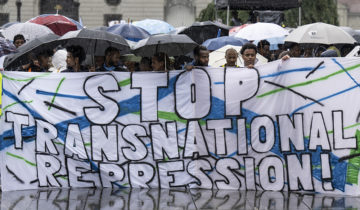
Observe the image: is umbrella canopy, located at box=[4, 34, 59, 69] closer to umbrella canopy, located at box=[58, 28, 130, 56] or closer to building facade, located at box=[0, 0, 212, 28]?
umbrella canopy, located at box=[58, 28, 130, 56]

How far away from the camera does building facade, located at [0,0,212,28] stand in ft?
158

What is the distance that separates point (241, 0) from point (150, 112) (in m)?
15.9

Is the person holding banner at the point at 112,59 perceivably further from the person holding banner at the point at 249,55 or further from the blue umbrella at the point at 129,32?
the blue umbrella at the point at 129,32

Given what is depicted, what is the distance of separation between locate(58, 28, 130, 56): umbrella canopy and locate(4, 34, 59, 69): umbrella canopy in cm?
16

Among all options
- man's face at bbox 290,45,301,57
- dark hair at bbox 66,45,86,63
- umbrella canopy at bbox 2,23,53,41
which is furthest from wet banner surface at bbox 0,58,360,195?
umbrella canopy at bbox 2,23,53,41

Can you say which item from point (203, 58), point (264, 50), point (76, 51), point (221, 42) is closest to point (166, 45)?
point (203, 58)

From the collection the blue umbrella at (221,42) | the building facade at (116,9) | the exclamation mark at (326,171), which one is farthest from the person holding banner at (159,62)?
the building facade at (116,9)

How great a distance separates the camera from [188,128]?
31.5 feet

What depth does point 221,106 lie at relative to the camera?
9.55 meters

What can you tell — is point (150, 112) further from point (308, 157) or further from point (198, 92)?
point (308, 157)

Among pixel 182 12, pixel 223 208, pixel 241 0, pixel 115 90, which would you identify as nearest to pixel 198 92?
pixel 115 90

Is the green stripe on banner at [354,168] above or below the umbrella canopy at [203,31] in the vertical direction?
below

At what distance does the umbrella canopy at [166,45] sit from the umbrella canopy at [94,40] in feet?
0.75

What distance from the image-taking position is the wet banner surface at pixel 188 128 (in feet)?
30.3
